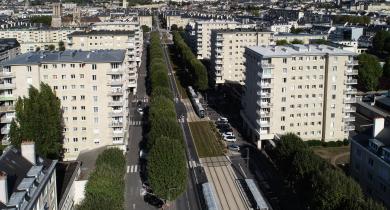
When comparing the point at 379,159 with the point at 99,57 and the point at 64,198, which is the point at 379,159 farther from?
the point at 99,57

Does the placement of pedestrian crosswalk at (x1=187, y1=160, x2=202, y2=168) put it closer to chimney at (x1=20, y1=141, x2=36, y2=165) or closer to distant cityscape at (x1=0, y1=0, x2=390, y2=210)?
distant cityscape at (x1=0, y1=0, x2=390, y2=210)

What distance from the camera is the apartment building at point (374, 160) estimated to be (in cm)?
5131

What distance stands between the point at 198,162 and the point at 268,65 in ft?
61.7

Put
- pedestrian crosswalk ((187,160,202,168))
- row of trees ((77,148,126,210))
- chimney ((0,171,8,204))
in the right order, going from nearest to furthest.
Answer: chimney ((0,171,8,204)), row of trees ((77,148,126,210)), pedestrian crosswalk ((187,160,202,168))

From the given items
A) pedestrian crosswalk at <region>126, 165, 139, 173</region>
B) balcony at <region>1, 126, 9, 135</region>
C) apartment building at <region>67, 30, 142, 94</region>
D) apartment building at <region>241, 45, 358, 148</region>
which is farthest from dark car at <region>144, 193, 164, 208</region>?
apartment building at <region>67, 30, 142, 94</region>

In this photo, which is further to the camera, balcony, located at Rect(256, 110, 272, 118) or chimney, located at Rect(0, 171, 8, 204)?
balcony, located at Rect(256, 110, 272, 118)

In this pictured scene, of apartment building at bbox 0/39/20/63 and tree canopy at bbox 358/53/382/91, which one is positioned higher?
apartment building at bbox 0/39/20/63

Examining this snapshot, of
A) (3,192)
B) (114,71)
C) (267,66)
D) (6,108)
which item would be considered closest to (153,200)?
(114,71)

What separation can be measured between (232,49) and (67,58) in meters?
59.3

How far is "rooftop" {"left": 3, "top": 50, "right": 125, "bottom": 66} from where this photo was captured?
6800 centimetres

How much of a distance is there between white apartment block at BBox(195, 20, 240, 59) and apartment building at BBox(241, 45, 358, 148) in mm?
71258

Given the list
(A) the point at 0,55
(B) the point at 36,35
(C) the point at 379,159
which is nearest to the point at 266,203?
(C) the point at 379,159

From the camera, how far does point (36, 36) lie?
18438 cm

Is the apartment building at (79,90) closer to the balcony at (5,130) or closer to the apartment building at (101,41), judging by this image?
the balcony at (5,130)
